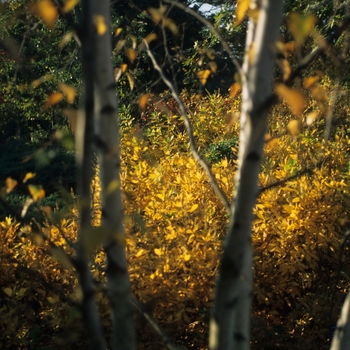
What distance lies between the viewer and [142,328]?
11.0ft

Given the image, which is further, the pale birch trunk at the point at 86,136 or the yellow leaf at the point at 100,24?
the yellow leaf at the point at 100,24

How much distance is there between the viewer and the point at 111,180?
1669 millimetres

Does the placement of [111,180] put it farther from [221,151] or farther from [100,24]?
[221,151]

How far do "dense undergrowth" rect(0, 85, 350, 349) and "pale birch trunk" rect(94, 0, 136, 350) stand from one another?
1447 millimetres

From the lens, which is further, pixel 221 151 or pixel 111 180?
pixel 221 151

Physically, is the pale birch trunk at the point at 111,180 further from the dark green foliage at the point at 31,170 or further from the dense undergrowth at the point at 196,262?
the dark green foliage at the point at 31,170

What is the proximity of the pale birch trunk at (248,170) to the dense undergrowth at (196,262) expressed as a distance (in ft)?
5.20

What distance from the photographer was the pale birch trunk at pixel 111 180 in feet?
5.36

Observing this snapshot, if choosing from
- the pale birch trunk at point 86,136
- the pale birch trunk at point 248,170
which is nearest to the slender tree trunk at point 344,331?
the pale birch trunk at point 248,170

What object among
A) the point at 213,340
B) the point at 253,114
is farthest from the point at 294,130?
the point at 213,340

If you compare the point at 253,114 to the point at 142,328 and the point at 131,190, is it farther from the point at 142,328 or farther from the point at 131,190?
the point at 131,190

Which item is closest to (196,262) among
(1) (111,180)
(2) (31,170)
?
(1) (111,180)

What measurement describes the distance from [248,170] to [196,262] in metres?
2.15

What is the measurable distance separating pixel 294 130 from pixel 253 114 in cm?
32
